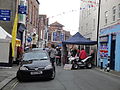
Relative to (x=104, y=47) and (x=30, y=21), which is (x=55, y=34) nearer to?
(x=30, y=21)

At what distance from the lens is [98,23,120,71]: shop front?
20.9m

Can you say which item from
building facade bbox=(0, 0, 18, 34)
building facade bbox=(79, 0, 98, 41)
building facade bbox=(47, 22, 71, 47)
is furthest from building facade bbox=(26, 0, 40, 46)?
building facade bbox=(47, 22, 71, 47)

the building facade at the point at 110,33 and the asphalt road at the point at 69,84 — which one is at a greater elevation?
the building facade at the point at 110,33

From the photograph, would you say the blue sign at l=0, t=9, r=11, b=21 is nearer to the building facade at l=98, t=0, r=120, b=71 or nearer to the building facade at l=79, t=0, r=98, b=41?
the building facade at l=98, t=0, r=120, b=71

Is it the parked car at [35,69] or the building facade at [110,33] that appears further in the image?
the building facade at [110,33]

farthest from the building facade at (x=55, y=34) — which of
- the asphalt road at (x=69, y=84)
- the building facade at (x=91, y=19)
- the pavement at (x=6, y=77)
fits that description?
the asphalt road at (x=69, y=84)

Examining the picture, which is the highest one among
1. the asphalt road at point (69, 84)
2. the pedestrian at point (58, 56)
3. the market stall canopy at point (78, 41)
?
the market stall canopy at point (78, 41)

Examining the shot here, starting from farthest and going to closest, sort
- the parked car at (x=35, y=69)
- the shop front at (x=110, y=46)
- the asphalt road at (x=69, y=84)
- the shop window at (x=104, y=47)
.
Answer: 1. the shop window at (x=104, y=47)
2. the shop front at (x=110, y=46)
3. the parked car at (x=35, y=69)
4. the asphalt road at (x=69, y=84)

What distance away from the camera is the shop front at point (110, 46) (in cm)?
2086

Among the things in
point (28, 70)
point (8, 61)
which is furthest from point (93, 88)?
point (8, 61)

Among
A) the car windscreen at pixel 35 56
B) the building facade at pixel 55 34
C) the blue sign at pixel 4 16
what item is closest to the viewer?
the car windscreen at pixel 35 56

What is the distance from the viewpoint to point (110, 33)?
74.8 feet

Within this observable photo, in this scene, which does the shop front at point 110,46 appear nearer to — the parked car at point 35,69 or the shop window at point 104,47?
the shop window at point 104,47

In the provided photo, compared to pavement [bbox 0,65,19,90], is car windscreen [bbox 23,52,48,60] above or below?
above
